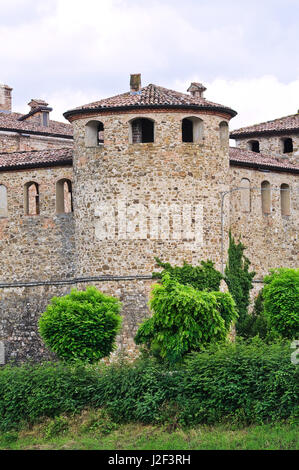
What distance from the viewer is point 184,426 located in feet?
130

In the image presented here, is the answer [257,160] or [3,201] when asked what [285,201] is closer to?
[257,160]

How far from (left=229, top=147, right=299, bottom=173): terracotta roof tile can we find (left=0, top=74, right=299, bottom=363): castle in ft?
0.35

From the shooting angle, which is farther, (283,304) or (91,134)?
(91,134)

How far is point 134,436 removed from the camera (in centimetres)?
3988

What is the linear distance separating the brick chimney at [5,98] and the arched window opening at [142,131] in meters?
19.6

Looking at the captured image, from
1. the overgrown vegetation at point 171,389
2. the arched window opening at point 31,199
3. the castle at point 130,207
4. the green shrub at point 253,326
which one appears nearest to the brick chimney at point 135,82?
the castle at point 130,207

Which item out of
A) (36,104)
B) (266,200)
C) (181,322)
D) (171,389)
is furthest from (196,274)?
(36,104)

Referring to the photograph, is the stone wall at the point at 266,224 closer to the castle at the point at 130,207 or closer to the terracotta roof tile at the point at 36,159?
the castle at the point at 130,207

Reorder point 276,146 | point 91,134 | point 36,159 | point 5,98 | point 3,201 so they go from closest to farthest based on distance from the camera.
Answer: point 91,134, point 36,159, point 3,201, point 276,146, point 5,98

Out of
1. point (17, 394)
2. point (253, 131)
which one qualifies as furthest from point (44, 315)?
point (253, 131)

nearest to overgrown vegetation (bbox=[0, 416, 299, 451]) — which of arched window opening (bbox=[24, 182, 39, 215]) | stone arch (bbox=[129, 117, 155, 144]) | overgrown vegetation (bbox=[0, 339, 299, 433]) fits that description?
overgrown vegetation (bbox=[0, 339, 299, 433])

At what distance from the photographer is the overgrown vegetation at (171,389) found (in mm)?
38938

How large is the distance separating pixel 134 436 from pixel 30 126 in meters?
29.3
